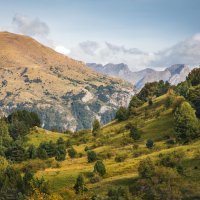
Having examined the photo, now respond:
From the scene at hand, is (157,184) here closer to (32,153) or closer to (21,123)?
(32,153)

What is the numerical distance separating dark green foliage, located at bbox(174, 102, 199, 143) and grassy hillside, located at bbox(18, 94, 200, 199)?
3.66 meters

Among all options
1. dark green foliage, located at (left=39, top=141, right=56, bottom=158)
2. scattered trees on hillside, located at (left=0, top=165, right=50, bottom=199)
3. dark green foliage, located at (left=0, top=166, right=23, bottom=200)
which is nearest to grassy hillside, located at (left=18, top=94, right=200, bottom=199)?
scattered trees on hillside, located at (left=0, top=165, right=50, bottom=199)

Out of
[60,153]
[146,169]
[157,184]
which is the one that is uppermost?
[60,153]

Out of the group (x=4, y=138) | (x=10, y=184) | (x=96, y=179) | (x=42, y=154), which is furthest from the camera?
(x=4, y=138)

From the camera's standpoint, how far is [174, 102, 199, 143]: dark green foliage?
329ft

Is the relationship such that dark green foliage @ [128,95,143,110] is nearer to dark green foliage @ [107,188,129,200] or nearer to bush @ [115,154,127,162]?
bush @ [115,154,127,162]

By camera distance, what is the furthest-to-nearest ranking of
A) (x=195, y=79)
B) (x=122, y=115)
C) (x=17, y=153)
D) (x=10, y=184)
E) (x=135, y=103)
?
(x=135, y=103)
(x=195, y=79)
(x=122, y=115)
(x=17, y=153)
(x=10, y=184)

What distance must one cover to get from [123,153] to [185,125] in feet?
54.9

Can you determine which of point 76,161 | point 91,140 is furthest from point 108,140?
point 76,161

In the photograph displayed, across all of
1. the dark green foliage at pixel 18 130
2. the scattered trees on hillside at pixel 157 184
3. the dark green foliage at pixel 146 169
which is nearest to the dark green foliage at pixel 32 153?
the dark green foliage at pixel 18 130

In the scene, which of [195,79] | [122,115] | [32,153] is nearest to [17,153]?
[32,153]

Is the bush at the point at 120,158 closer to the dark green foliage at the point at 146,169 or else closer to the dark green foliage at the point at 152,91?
the dark green foliage at the point at 146,169

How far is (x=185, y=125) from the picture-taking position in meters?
102

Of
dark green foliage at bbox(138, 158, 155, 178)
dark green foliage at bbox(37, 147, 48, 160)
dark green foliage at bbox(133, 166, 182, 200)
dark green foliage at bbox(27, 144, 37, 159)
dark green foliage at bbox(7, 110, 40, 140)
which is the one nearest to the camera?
dark green foliage at bbox(133, 166, 182, 200)
